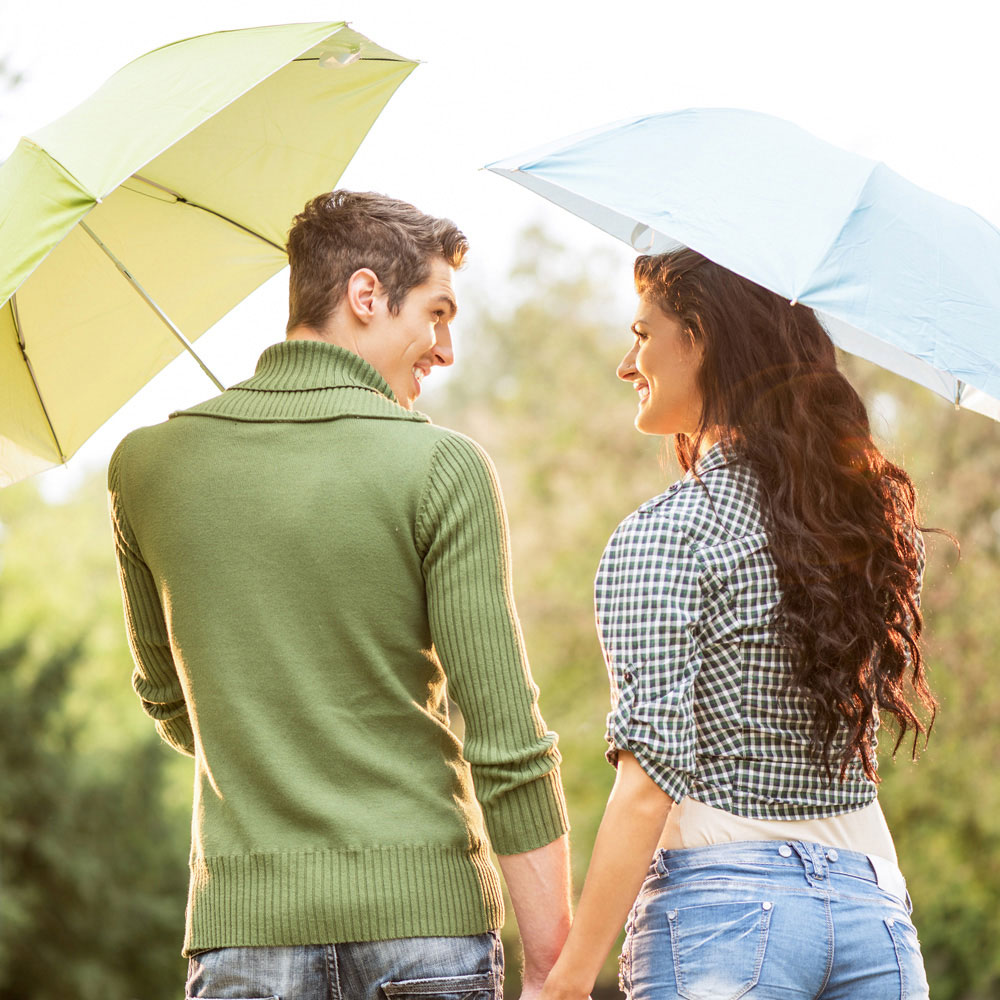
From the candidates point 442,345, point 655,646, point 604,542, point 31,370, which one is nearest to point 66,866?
point 604,542

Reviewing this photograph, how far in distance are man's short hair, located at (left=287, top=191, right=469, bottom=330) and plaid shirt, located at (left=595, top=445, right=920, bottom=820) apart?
636 mm

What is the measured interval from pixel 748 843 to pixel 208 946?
891 mm

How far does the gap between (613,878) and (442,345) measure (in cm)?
104

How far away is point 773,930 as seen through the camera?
191cm

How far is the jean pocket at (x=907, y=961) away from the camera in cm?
196

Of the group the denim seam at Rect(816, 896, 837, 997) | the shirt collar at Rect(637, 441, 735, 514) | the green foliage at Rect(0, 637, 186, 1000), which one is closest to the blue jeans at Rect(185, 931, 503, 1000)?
the denim seam at Rect(816, 896, 837, 997)

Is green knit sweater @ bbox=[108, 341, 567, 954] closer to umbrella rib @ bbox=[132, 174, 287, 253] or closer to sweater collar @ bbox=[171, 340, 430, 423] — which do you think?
sweater collar @ bbox=[171, 340, 430, 423]

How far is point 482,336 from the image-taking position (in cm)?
2708

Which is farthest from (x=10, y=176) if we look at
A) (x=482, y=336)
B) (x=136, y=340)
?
(x=482, y=336)

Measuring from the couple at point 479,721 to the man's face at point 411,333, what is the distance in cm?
13

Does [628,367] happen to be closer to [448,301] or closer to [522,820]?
[448,301]

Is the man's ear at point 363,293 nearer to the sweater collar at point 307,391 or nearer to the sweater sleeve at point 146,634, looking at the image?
the sweater collar at point 307,391

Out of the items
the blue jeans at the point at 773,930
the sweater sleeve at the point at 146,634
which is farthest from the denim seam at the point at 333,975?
the sweater sleeve at the point at 146,634

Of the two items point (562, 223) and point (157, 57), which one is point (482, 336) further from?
point (157, 57)
